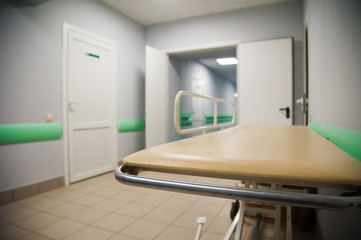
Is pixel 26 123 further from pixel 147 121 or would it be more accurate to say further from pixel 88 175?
pixel 147 121

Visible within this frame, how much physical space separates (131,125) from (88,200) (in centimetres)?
200

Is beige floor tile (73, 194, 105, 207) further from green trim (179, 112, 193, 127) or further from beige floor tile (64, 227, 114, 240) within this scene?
green trim (179, 112, 193, 127)

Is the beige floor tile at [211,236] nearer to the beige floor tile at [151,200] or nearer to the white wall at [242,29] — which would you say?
the beige floor tile at [151,200]

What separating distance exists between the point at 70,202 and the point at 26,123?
107 cm

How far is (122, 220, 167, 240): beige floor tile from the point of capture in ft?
5.80

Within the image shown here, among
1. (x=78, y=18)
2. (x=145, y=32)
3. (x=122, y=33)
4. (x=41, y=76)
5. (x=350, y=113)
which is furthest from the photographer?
(x=145, y=32)

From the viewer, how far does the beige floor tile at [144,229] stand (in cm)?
177

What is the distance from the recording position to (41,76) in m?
2.78

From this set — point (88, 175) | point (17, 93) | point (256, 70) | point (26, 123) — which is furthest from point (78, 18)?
point (256, 70)

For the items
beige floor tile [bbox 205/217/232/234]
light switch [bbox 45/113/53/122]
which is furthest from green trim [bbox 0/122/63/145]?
beige floor tile [bbox 205/217/232/234]

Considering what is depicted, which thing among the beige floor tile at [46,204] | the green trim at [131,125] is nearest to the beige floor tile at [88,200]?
the beige floor tile at [46,204]

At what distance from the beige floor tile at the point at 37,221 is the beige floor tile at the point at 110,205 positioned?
1.36 ft

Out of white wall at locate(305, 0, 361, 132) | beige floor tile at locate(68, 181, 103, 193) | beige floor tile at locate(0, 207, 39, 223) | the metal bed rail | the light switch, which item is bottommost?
beige floor tile at locate(68, 181, 103, 193)

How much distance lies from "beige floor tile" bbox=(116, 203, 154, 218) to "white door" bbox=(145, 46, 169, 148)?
6.46ft
